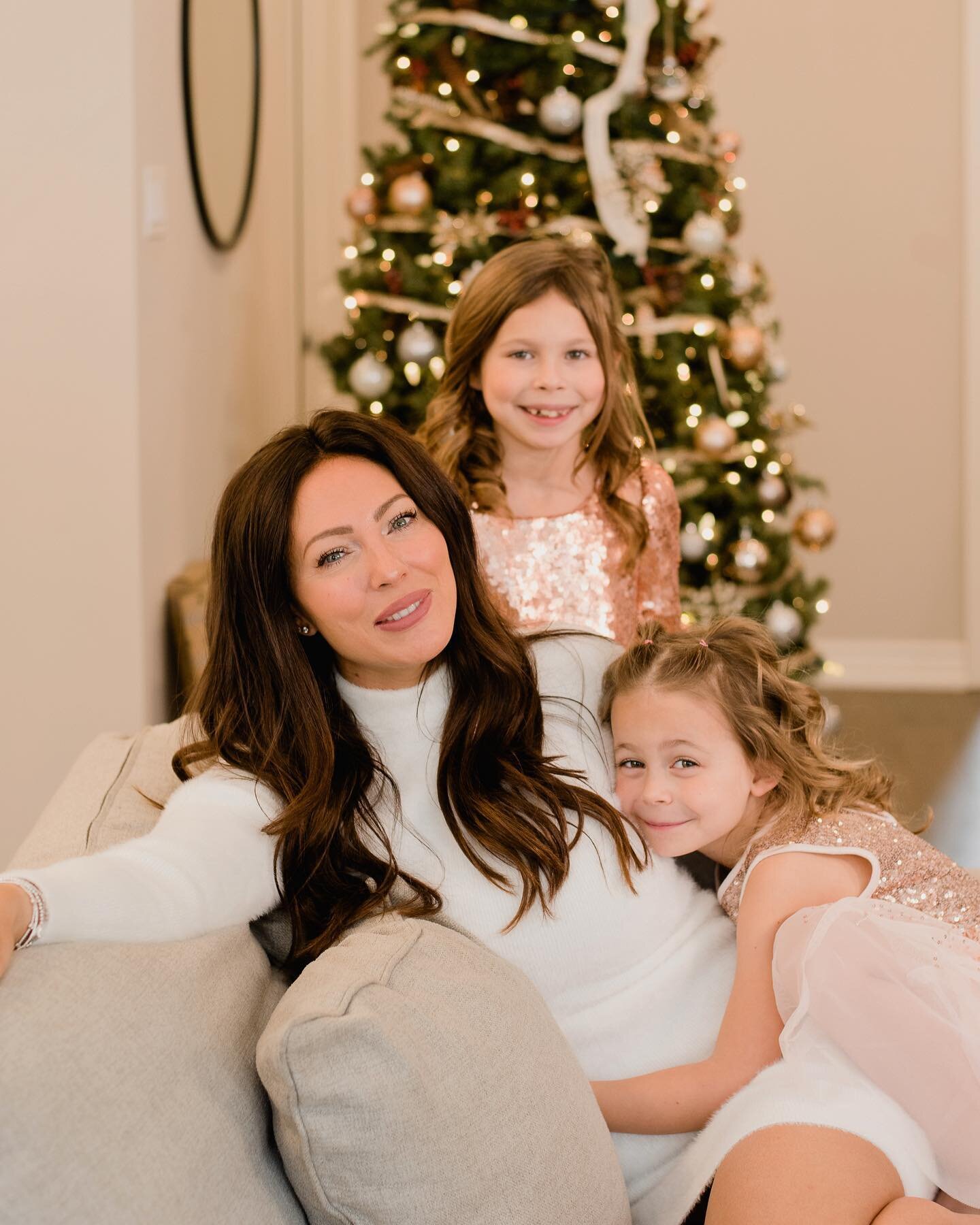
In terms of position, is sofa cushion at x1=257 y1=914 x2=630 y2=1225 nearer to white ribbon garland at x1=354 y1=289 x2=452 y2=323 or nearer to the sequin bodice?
the sequin bodice

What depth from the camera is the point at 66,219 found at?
Answer: 2.93m

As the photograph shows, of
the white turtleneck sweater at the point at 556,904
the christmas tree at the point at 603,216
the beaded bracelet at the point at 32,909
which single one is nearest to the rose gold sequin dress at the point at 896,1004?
the white turtleneck sweater at the point at 556,904

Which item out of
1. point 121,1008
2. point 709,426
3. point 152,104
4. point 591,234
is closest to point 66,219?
point 152,104

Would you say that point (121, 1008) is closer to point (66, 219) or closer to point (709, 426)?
point (66, 219)

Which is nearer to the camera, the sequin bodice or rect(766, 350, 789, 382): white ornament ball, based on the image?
the sequin bodice

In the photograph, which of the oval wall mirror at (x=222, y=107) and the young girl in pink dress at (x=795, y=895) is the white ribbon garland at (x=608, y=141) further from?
the young girl in pink dress at (x=795, y=895)

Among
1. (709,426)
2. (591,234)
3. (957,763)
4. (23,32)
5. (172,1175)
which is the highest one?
(23,32)

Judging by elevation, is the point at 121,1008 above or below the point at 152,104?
below

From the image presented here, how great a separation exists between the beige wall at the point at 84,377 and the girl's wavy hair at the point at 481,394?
0.80 meters

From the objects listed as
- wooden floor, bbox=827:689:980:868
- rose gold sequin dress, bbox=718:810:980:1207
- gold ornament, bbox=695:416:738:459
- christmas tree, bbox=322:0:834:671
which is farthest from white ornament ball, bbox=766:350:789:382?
rose gold sequin dress, bbox=718:810:980:1207

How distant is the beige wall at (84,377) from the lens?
2.90 metres

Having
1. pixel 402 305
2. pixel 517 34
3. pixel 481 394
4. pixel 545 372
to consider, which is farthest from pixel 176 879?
pixel 517 34

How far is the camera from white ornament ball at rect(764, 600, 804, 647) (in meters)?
3.85

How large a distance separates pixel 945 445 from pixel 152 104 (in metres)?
3.64
